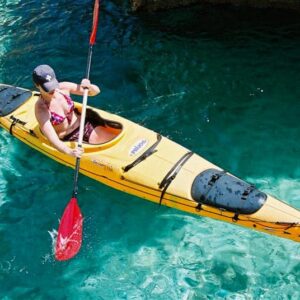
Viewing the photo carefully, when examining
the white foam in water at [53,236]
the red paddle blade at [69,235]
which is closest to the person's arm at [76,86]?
the red paddle blade at [69,235]

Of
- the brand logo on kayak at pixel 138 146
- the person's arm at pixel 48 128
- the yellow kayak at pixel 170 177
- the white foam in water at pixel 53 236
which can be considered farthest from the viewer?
the brand logo on kayak at pixel 138 146

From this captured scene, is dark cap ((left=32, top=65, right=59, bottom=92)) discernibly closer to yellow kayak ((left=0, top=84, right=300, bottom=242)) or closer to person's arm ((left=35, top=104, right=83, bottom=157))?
person's arm ((left=35, top=104, right=83, bottom=157))

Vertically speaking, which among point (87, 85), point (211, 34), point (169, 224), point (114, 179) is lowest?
point (169, 224)

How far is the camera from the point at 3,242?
21.9 feet

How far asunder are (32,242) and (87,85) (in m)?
2.51

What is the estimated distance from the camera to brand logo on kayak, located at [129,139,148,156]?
6.67 meters

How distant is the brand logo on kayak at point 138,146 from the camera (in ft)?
21.9

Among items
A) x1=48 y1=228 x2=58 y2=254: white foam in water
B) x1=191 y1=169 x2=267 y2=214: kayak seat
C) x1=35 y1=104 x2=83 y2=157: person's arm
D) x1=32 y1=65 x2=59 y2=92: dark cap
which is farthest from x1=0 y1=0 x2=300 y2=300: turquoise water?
x1=32 y1=65 x2=59 y2=92: dark cap

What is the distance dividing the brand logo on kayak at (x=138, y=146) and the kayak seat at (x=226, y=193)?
1.02 meters

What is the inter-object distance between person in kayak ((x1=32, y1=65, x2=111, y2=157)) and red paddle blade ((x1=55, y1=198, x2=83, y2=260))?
82 centimetres

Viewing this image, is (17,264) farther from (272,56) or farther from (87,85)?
(272,56)

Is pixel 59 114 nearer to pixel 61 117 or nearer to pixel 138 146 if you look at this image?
pixel 61 117

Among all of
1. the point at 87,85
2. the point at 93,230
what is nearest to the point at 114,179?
the point at 93,230

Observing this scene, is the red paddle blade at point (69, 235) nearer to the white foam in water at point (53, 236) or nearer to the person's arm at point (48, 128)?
the white foam in water at point (53, 236)
